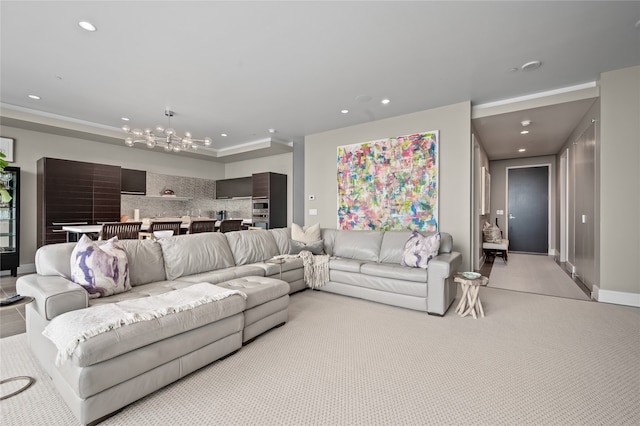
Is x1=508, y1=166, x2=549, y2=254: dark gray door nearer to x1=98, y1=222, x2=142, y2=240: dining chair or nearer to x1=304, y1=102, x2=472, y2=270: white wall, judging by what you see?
x1=304, y1=102, x2=472, y2=270: white wall

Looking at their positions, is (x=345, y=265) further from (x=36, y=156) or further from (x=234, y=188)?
(x=36, y=156)

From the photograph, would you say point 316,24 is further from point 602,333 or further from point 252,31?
point 602,333

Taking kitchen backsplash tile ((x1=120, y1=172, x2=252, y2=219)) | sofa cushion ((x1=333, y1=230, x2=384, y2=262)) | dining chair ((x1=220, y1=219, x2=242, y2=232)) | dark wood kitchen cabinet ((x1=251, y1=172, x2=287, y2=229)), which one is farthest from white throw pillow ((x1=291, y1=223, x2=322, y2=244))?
kitchen backsplash tile ((x1=120, y1=172, x2=252, y2=219))

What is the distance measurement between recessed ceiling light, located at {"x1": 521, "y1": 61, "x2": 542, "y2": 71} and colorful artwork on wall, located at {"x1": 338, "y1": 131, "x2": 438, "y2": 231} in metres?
1.43

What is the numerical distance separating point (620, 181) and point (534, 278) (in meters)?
2.06

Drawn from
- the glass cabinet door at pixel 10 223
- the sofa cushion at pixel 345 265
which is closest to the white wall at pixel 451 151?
the sofa cushion at pixel 345 265

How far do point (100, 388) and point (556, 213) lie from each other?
30.0 ft

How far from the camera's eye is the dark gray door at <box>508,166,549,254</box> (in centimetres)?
749

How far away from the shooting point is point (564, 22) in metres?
2.56

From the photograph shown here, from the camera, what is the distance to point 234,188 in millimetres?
8234

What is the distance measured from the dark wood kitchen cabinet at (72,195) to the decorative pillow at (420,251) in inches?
227

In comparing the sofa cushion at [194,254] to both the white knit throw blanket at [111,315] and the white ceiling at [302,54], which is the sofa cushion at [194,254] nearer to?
the white knit throw blanket at [111,315]

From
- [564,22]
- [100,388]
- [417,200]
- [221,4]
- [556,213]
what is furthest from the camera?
[556,213]

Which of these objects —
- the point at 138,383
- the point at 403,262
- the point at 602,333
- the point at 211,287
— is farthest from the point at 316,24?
the point at 602,333
